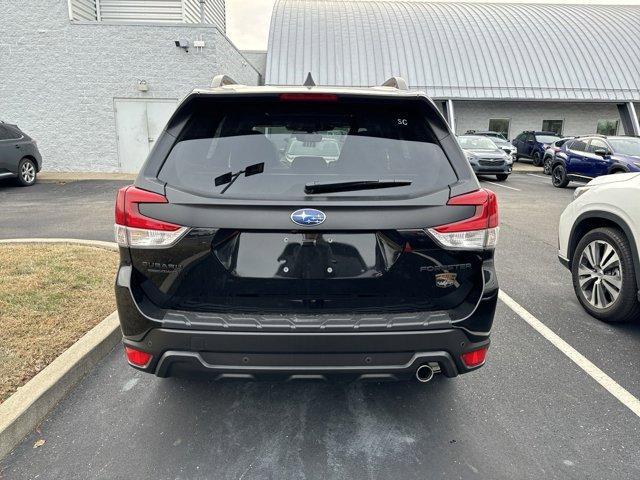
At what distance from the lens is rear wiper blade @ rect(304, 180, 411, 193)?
2.15 meters

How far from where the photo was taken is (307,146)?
2.44m

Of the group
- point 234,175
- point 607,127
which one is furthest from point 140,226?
point 607,127

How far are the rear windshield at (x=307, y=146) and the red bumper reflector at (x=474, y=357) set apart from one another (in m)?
0.85

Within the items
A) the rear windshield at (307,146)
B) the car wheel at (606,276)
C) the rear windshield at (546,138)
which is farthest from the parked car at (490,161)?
the rear windshield at (307,146)

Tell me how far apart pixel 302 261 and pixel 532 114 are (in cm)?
2838

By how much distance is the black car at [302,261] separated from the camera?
6.93 feet

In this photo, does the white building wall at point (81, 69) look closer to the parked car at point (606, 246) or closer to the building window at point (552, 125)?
the parked car at point (606, 246)

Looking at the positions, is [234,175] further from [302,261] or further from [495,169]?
[495,169]

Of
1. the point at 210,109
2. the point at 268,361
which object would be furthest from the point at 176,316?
the point at 210,109

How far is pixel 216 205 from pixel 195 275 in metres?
0.35

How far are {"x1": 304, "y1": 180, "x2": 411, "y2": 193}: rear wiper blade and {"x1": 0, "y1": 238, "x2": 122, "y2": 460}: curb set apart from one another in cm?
208

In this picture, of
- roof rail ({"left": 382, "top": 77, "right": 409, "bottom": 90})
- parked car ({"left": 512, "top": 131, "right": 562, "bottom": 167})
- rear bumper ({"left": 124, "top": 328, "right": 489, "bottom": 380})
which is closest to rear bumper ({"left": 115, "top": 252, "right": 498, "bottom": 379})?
rear bumper ({"left": 124, "top": 328, "right": 489, "bottom": 380})

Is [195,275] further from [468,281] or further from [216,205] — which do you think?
[468,281]

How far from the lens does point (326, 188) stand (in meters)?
2.15
